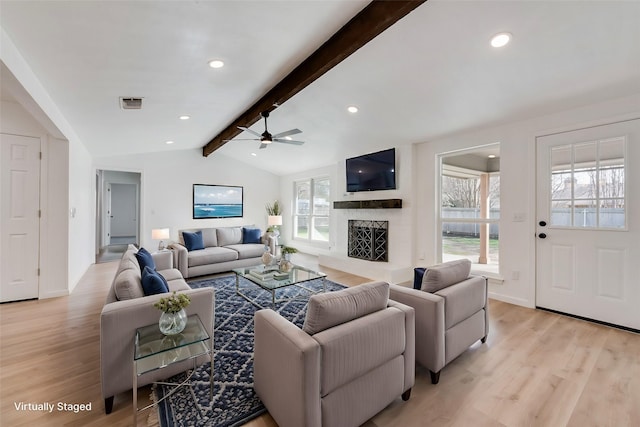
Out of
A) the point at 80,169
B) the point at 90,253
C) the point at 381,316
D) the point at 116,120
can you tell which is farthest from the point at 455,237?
the point at 90,253

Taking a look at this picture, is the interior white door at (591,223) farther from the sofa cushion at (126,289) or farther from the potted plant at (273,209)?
the potted plant at (273,209)

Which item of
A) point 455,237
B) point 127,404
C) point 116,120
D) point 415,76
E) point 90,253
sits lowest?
point 127,404

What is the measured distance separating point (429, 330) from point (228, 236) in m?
4.87

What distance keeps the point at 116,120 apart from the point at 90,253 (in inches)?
138

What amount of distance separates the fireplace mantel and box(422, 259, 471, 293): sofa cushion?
255 centimetres

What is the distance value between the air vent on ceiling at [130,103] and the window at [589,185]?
5.00m

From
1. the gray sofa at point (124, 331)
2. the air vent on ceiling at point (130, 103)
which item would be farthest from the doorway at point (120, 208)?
the gray sofa at point (124, 331)

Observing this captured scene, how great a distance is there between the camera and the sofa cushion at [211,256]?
479 cm

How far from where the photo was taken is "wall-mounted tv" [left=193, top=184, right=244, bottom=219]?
Answer: 6.82 meters

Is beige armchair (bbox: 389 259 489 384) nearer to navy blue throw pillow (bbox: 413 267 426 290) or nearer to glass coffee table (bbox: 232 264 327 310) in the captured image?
navy blue throw pillow (bbox: 413 267 426 290)

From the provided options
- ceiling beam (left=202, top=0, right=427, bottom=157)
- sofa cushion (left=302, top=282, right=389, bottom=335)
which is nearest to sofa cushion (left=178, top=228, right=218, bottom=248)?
ceiling beam (left=202, top=0, right=427, bottom=157)

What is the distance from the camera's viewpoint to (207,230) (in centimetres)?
580

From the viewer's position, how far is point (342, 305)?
→ 156 cm

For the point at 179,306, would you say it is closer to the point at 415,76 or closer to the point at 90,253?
the point at 415,76
